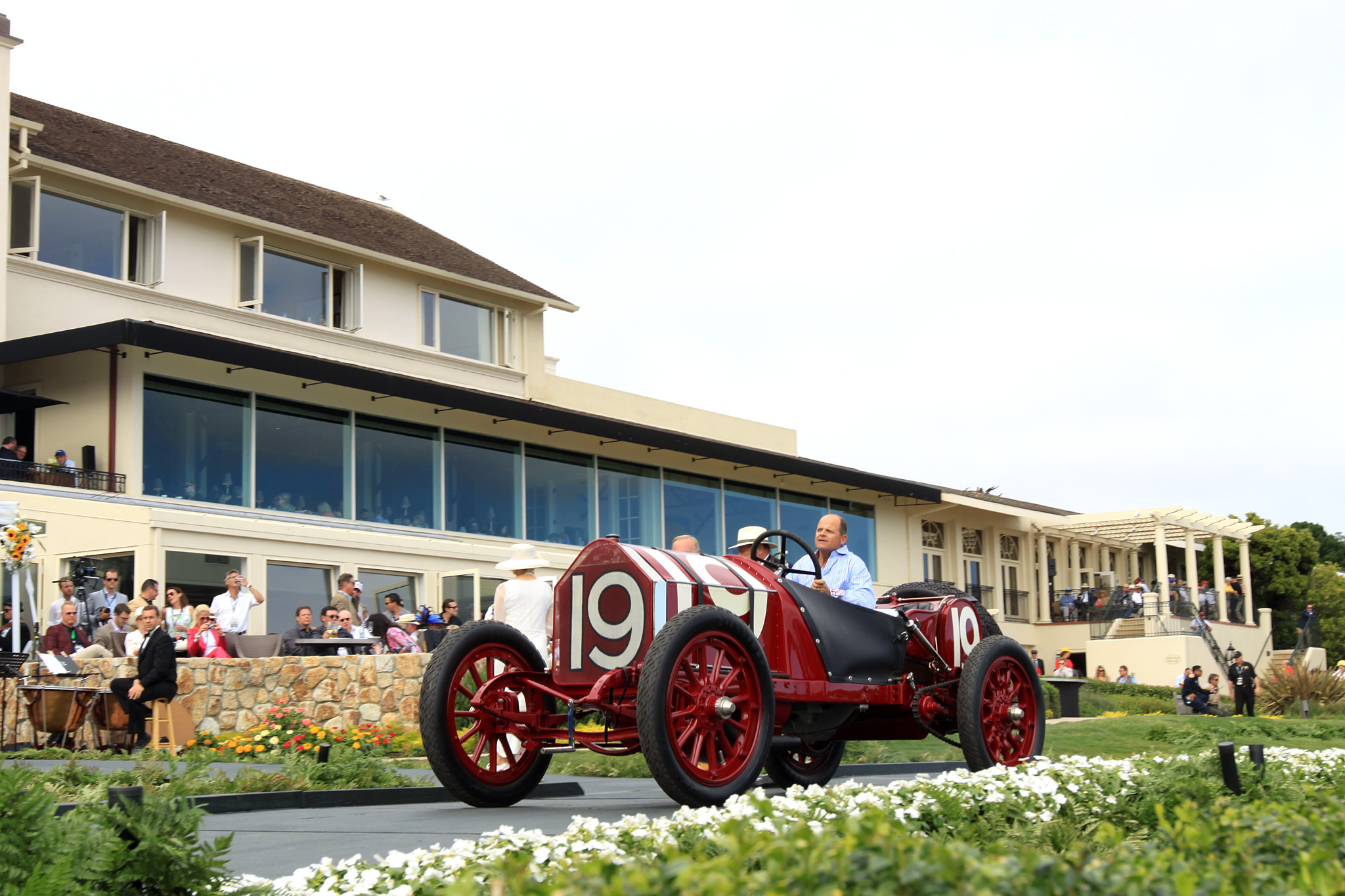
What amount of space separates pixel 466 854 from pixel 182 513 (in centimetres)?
1742

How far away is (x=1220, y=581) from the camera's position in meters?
48.1

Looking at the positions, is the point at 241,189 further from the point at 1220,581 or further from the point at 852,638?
the point at 1220,581

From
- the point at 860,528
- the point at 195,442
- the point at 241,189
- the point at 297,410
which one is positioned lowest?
the point at 860,528

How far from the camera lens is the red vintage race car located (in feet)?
22.1

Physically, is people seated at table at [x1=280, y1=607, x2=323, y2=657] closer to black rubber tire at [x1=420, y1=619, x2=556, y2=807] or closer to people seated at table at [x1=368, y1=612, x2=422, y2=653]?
people seated at table at [x1=368, y1=612, x2=422, y2=653]

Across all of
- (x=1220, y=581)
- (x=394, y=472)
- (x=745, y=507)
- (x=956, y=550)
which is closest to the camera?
(x=394, y=472)

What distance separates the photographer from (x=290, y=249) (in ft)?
93.0

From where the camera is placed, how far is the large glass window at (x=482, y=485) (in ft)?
88.4

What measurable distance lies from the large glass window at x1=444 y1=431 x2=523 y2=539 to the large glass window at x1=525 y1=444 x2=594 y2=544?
43 cm

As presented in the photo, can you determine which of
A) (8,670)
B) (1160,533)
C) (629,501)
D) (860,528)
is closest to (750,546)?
(8,670)

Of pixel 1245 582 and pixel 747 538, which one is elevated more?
pixel 747 538

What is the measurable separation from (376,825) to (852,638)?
2956 mm

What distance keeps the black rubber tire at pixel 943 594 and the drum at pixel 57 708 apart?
9.25 m

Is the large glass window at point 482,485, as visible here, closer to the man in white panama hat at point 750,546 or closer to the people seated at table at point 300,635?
the people seated at table at point 300,635
